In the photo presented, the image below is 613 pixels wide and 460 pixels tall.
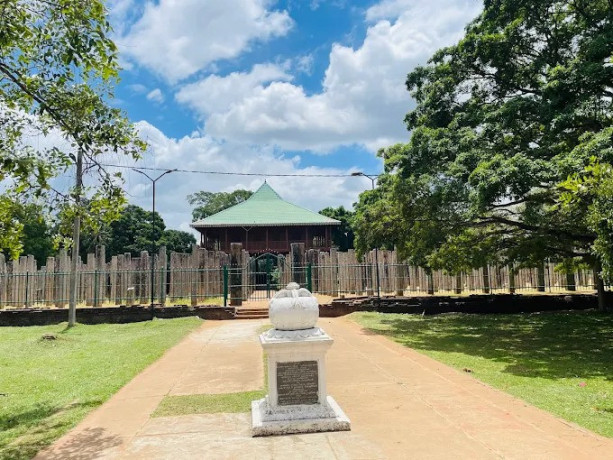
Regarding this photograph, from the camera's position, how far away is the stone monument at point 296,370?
17.7ft

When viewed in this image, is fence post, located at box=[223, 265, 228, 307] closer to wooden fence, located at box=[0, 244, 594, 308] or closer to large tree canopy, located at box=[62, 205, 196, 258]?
wooden fence, located at box=[0, 244, 594, 308]

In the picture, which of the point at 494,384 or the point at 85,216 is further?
the point at 494,384

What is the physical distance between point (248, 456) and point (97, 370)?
5514mm

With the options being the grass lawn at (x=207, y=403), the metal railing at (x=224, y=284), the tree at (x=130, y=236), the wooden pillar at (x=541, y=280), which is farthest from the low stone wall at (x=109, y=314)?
the tree at (x=130, y=236)

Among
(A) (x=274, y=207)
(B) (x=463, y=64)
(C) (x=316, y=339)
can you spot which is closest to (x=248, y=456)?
(C) (x=316, y=339)

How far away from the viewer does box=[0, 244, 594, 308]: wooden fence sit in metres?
18.6

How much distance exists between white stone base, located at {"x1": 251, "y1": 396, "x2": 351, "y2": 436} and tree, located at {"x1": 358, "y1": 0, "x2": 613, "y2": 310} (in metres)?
5.87

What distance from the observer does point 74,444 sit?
507 cm

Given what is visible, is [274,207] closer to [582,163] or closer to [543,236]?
[543,236]

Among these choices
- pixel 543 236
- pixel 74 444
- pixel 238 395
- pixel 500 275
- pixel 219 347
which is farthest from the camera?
pixel 500 275

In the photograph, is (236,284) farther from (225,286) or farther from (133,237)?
(133,237)

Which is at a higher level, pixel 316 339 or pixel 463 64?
pixel 463 64

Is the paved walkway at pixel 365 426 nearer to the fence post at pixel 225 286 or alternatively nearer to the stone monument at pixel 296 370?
the stone monument at pixel 296 370

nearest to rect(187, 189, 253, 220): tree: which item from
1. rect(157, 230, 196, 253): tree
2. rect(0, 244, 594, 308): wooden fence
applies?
rect(157, 230, 196, 253): tree
